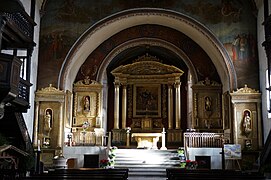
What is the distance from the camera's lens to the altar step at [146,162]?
1647 centimetres

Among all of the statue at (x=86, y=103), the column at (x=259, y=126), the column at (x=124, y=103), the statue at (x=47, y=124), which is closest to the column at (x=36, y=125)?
the statue at (x=47, y=124)

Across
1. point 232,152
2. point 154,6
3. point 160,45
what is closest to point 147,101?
point 160,45

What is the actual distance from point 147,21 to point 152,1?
1.89 metres

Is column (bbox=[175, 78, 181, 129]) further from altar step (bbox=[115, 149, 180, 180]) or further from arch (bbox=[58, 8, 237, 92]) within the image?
altar step (bbox=[115, 149, 180, 180])

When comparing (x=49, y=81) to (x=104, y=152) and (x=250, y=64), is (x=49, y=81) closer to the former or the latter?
(x=104, y=152)

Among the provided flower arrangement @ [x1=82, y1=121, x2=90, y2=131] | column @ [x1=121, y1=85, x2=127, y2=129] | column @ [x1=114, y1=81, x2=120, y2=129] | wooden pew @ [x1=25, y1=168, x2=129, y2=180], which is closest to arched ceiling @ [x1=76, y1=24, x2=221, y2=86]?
flower arrangement @ [x1=82, y1=121, x2=90, y2=131]

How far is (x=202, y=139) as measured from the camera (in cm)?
1884

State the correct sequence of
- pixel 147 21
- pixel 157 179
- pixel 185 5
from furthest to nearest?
pixel 147 21 < pixel 185 5 < pixel 157 179

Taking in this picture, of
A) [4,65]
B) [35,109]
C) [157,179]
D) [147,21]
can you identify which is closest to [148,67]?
[147,21]

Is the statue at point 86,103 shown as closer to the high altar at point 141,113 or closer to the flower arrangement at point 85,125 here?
the high altar at point 141,113

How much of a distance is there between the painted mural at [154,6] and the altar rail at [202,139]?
2.81 m

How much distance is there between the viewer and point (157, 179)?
Result: 14.6m

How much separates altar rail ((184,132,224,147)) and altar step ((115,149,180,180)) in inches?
35.6

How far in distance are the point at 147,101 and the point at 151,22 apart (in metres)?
6.26
